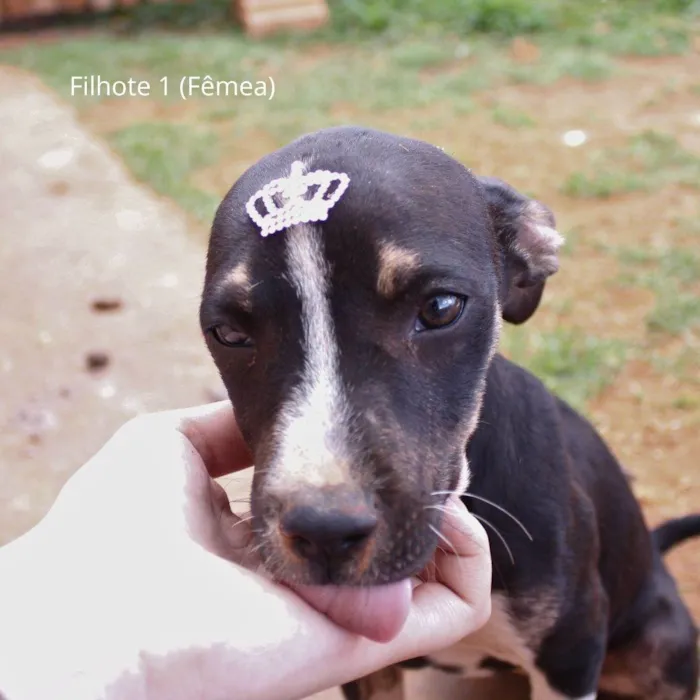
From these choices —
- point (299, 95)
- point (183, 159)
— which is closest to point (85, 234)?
point (183, 159)

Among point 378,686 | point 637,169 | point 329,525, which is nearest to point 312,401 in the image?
point 329,525

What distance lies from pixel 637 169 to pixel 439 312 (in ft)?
Answer: 19.8

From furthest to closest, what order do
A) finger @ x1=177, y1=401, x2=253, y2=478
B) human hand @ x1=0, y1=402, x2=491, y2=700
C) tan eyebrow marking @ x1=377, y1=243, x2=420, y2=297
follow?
finger @ x1=177, y1=401, x2=253, y2=478 < tan eyebrow marking @ x1=377, y1=243, x2=420, y2=297 < human hand @ x1=0, y1=402, x2=491, y2=700

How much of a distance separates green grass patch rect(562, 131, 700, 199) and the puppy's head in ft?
16.9

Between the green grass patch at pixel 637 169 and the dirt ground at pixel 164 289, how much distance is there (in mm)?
101

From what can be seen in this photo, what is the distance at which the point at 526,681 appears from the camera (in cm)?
389

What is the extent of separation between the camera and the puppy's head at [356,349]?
2.14 meters

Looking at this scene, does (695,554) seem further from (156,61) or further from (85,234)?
(156,61)

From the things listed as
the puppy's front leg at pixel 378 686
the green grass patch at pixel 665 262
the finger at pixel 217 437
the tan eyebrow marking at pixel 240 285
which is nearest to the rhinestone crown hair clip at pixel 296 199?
the tan eyebrow marking at pixel 240 285

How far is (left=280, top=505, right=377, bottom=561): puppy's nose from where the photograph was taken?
202cm

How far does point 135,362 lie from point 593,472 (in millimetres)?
3240

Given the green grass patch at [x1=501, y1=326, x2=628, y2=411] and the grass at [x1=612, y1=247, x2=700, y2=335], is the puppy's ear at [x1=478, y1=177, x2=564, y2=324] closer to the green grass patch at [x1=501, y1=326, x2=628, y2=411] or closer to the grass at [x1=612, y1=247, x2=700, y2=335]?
the green grass patch at [x1=501, y1=326, x2=628, y2=411]

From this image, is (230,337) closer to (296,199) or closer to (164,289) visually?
(296,199)

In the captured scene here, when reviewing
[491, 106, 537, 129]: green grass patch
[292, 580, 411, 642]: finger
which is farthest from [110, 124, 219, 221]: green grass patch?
[292, 580, 411, 642]: finger
